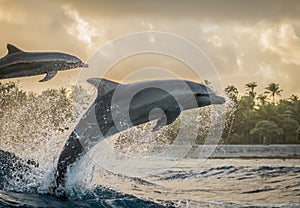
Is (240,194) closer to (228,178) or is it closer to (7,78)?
(228,178)

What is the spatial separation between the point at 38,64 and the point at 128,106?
251cm

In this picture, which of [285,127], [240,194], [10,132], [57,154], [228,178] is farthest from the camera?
[285,127]

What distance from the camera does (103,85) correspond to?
8.38 metres

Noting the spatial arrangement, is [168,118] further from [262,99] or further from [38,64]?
[262,99]

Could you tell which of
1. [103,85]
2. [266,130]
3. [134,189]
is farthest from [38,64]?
[266,130]

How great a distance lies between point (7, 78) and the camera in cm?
962

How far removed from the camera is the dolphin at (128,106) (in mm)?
8234

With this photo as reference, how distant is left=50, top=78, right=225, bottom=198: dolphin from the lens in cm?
823

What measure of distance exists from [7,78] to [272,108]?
2458 inches

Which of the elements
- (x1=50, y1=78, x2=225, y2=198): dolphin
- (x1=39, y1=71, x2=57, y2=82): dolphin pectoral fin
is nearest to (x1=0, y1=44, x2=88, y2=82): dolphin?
(x1=39, y1=71, x2=57, y2=82): dolphin pectoral fin

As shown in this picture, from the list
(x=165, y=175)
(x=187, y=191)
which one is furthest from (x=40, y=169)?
(x=165, y=175)

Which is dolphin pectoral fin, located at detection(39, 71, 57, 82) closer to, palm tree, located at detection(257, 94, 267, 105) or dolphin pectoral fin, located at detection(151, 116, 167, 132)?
dolphin pectoral fin, located at detection(151, 116, 167, 132)

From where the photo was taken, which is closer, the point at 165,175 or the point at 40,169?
the point at 40,169

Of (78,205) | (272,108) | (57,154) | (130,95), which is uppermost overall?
(272,108)
